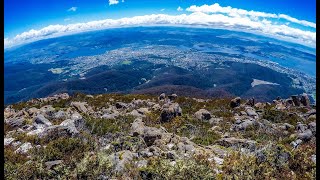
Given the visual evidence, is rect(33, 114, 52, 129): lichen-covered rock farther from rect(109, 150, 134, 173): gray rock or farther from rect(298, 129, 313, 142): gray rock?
rect(298, 129, 313, 142): gray rock

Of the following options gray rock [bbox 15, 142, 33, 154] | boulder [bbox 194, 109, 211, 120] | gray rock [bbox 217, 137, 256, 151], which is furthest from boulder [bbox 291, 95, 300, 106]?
gray rock [bbox 15, 142, 33, 154]

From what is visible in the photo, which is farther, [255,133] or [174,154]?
[255,133]

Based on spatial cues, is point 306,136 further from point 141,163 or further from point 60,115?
point 60,115

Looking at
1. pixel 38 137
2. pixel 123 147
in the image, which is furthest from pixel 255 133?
pixel 38 137

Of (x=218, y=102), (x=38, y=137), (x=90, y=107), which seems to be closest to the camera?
(x=38, y=137)

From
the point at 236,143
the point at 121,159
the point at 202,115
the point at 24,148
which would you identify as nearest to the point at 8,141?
the point at 24,148

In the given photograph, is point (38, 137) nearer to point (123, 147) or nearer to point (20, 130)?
point (20, 130)

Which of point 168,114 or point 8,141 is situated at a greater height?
point 8,141

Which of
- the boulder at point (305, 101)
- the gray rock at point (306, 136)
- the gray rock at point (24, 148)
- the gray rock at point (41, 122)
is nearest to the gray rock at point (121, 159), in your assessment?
the gray rock at point (24, 148)
